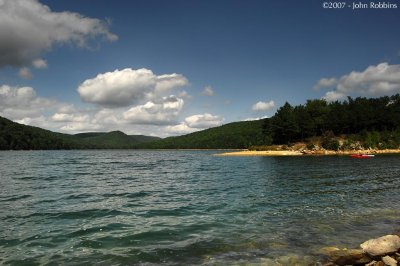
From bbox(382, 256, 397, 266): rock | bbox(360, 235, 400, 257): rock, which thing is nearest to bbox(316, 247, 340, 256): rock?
bbox(360, 235, 400, 257): rock

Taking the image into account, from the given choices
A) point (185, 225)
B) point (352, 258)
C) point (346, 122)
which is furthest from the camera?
point (346, 122)

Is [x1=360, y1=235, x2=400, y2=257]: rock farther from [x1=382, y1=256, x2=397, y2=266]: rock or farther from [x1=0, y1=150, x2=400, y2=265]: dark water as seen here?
[x1=0, y1=150, x2=400, y2=265]: dark water

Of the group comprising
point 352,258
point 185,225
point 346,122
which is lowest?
point 185,225

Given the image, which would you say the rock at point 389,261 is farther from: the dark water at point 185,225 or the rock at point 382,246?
the dark water at point 185,225

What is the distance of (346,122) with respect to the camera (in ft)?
513

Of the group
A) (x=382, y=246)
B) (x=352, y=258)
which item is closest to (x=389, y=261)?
(x=382, y=246)

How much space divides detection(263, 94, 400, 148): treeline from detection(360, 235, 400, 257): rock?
14246 cm

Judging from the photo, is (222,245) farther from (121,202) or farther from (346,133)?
(346,133)

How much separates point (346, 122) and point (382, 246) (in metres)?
157

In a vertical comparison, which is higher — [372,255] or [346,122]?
[346,122]

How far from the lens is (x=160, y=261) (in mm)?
13820

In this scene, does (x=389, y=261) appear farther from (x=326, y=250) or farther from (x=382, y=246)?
(x=326, y=250)

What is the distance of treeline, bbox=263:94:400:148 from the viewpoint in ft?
484

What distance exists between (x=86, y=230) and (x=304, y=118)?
503 ft
